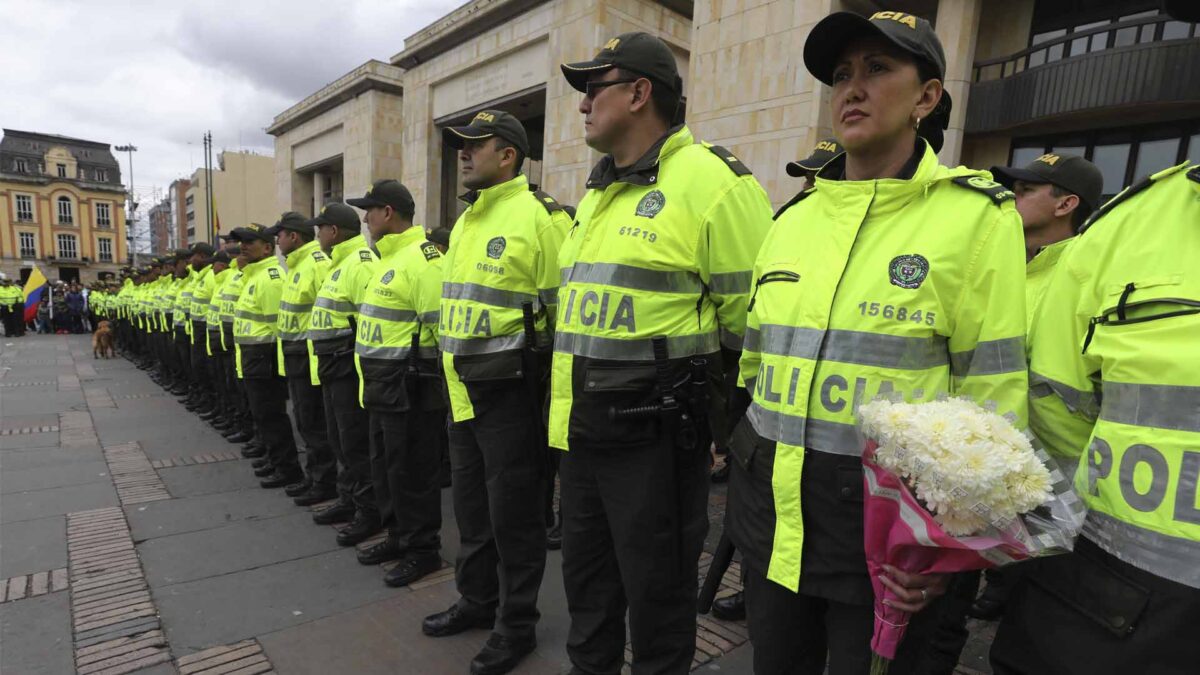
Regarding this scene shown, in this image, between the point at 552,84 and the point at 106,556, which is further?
the point at 552,84

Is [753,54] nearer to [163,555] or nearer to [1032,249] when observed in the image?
[1032,249]

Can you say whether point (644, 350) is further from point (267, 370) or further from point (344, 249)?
point (267, 370)

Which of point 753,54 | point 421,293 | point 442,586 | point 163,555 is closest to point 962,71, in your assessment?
point 753,54

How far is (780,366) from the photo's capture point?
1.56 metres

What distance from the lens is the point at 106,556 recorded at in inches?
150

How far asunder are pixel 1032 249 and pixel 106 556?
5489mm

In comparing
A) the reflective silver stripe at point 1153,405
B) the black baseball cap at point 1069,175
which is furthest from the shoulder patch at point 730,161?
the black baseball cap at point 1069,175

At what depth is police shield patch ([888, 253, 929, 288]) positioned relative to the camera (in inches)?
55.0

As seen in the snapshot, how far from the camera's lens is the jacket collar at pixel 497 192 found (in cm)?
294

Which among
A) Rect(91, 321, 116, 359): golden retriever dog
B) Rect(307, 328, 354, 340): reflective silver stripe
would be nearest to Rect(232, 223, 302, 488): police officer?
Rect(307, 328, 354, 340): reflective silver stripe

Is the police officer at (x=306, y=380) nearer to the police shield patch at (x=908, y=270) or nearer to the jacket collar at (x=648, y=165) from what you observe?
the jacket collar at (x=648, y=165)

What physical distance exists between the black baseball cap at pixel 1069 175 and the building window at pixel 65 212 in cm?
7890

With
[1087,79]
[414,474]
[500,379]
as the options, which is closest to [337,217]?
[414,474]

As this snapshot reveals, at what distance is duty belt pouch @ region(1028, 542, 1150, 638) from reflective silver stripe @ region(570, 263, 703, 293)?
119 cm
